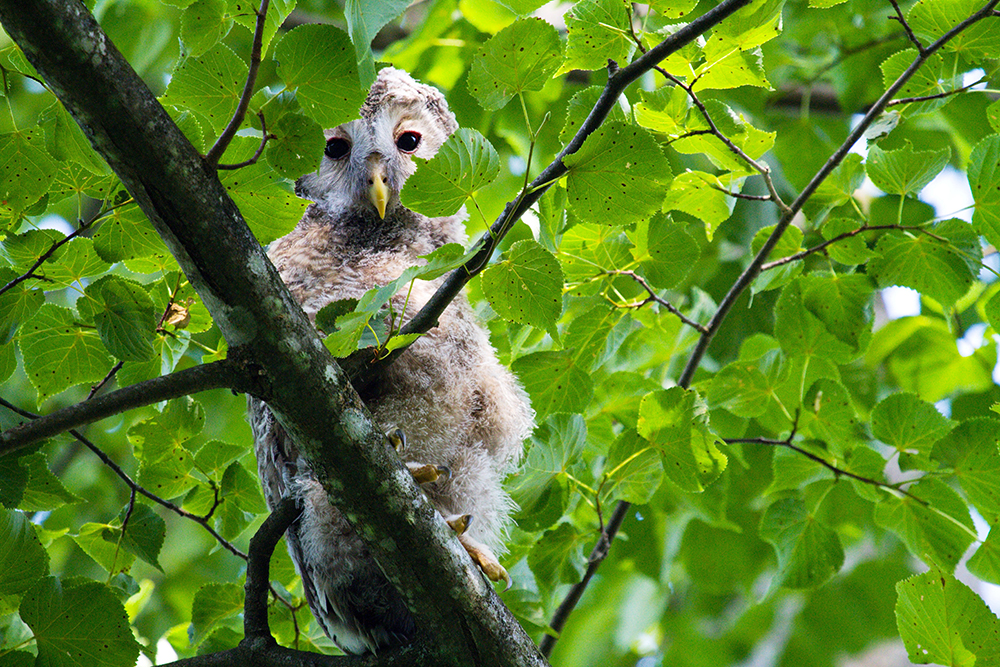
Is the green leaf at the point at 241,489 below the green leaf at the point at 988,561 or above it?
above

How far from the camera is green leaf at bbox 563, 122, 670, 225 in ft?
3.85

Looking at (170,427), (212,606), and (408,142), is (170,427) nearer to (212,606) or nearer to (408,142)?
(212,606)

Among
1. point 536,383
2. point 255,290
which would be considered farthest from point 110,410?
point 536,383

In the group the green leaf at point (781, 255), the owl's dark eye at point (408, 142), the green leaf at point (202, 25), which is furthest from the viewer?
the owl's dark eye at point (408, 142)

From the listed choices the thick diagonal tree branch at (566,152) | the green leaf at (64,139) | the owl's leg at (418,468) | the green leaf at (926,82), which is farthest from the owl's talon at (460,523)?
the green leaf at (926,82)

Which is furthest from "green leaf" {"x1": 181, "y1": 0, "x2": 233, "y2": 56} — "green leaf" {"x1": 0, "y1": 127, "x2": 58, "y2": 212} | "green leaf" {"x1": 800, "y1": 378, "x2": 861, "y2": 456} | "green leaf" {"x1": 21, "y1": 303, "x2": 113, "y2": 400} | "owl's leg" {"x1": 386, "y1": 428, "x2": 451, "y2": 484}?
"green leaf" {"x1": 800, "y1": 378, "x2": 861, "y2": 456}

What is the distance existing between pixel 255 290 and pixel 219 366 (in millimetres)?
127

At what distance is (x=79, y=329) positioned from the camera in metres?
1.45

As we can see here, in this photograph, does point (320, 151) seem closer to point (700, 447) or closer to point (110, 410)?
point (110, 410)

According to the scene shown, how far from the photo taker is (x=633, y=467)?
66.7 inches

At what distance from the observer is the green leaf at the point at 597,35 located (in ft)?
4.22

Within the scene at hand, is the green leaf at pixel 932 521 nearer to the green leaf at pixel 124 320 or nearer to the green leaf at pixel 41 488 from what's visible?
the green leaf at pixel 124 320

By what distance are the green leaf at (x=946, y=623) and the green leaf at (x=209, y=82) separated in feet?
4.51

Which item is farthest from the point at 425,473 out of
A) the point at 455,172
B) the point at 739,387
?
the point at 739,387
